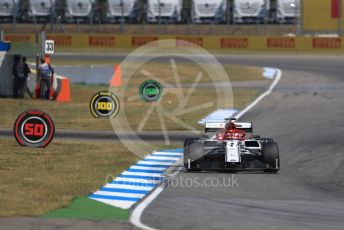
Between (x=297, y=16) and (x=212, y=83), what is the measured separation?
1641 cm

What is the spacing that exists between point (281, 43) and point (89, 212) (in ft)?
150

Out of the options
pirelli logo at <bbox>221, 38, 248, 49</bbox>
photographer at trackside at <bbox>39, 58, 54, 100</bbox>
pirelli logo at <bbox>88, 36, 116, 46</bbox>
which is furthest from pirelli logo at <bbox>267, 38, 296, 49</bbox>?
photographer at trackside at <bbox>39, 58, 54, 100</bbox>

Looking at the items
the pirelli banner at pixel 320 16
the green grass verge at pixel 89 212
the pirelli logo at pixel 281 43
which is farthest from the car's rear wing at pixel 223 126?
the pirelli logo at pixel 281 43

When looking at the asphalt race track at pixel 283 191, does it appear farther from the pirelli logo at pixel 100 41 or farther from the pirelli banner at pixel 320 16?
the pirelli logo at pixel 100 41

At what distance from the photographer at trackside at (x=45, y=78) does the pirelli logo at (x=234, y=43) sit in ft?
87.1

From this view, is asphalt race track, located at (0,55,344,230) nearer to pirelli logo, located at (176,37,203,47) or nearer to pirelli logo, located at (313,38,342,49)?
pirelli logo, located at (313,38,342,49)

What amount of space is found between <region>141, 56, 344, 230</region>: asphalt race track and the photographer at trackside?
8372 mm

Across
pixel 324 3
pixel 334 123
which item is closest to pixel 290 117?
pixel 334 123

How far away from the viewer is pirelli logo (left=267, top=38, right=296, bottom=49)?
5644cm

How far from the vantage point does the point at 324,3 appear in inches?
2194

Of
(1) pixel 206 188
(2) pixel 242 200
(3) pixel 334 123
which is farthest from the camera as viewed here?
(3) pixel 334 123

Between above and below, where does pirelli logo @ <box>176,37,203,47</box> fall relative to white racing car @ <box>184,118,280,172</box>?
below

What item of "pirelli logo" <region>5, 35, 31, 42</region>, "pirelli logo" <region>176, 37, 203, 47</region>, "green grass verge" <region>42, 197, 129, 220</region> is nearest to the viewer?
"green grass verge" <region>42, 197, 129, 220</region>

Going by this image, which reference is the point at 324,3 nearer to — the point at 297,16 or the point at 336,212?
the point at 297,16
